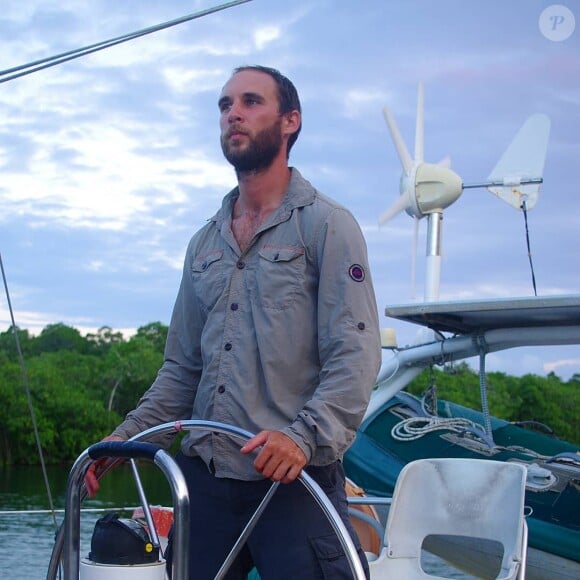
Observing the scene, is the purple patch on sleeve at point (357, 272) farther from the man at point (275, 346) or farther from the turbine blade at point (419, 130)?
the turbine blade at point (419, 130)

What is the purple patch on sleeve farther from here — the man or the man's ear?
the man's ear

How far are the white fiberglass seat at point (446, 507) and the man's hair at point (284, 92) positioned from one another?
1.43m

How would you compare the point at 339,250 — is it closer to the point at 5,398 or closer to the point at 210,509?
the point at 210,509

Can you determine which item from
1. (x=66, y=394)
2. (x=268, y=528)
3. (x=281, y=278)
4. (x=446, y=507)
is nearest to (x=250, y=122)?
(x=281, y=278)

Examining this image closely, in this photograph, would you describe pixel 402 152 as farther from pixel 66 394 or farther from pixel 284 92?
pixel 66 394

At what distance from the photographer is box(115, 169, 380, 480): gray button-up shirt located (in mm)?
2082

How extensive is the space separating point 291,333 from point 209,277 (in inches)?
11.6

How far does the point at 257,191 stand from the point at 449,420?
5025mm

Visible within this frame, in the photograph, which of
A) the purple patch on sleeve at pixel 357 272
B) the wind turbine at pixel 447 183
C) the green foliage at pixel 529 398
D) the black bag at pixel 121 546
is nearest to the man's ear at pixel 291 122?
the purple patch on sleeve at pixel 357 272

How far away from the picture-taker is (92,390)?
147 ft

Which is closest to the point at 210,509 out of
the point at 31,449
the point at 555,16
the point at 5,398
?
the point at 555,16

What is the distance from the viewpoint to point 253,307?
2252mm

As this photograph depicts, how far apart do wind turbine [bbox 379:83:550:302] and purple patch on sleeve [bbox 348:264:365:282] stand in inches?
320

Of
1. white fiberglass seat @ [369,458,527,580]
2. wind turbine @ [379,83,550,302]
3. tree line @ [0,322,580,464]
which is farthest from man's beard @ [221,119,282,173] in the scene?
tree line @ [0,322,580,464]
